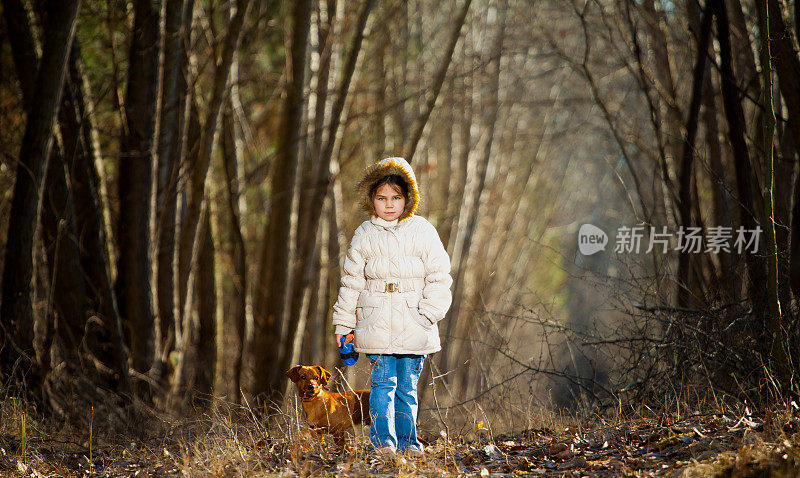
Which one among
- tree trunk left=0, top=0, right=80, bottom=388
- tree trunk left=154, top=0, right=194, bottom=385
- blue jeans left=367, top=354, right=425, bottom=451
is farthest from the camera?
tree trunk left=154, top=0, right=194, bottom=385

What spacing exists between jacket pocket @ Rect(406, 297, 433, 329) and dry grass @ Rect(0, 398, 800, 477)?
687 millimetres

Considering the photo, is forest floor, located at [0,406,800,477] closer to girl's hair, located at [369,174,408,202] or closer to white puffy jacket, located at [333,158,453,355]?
white puffy jacket, located at [333,158,453,355]

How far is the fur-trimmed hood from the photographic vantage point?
4117 mm

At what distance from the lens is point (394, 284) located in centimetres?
401

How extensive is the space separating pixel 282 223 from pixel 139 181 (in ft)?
5.96

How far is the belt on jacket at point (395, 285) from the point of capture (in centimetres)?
401

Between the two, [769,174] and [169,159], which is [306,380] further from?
[169,159]

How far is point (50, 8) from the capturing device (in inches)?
233

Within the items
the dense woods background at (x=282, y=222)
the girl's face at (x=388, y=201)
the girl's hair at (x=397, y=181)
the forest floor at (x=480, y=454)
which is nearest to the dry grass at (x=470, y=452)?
the forest floor at (x=480, y=454)

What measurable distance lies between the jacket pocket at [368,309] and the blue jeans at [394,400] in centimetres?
19

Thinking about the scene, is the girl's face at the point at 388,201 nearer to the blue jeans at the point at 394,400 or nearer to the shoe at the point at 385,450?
the blue jeans at the point at 394,400

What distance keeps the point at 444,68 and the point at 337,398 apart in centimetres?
558

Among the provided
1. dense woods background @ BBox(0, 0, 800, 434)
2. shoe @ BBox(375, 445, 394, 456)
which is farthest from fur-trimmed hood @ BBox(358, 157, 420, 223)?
dense woods background @ BBox(0, 0, 800, 434)

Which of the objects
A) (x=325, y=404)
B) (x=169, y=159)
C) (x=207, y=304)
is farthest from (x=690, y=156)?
(x=207, y=304)
